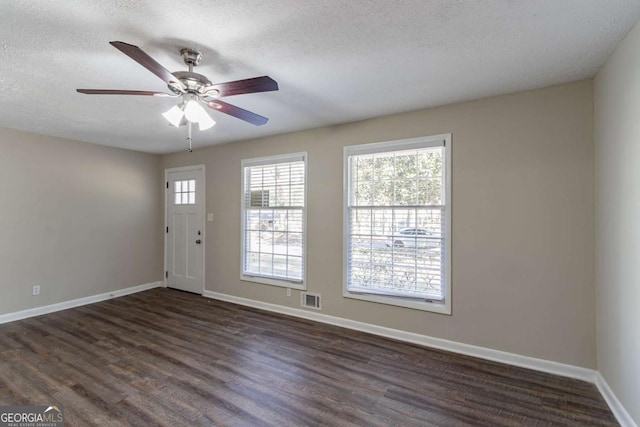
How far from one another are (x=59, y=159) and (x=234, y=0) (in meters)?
4.21

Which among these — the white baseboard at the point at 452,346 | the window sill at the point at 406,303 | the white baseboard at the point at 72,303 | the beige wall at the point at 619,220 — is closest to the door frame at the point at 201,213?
the white baseboard at the point at 72,303

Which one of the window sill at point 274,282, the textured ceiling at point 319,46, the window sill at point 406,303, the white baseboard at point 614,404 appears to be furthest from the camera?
the window sill at point 274,282

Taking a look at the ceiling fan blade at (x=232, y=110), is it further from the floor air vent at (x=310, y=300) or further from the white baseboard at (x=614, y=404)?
the white baseboard at (x=614, y=404)

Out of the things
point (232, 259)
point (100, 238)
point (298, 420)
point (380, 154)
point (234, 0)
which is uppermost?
point (234, 0)

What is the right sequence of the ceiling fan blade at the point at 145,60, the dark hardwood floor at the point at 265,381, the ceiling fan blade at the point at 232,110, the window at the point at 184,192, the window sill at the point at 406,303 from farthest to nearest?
the window at the point at 184,192
the window sill at the point at 406,303
the ceiling fan blade at the point at 232,110
the dark hardwood floor at the point at 265,381
the ceiling fan blade at the point at 145,60

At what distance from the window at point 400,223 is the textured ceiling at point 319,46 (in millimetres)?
562

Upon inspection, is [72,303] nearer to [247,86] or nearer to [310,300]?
[310,300]

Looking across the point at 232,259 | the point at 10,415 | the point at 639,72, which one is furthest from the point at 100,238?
the point at 639,72

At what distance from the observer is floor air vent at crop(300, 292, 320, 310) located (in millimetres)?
3912

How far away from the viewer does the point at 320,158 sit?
12.7 feet

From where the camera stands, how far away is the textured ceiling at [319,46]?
1.64m

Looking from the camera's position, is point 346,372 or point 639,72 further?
point 346,372

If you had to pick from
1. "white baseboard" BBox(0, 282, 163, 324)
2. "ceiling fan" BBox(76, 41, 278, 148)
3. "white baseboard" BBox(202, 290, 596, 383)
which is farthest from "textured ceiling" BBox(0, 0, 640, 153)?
"white baseboard" BBox(0, 282, 163, 324)

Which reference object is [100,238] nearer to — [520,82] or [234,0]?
[234,0]
